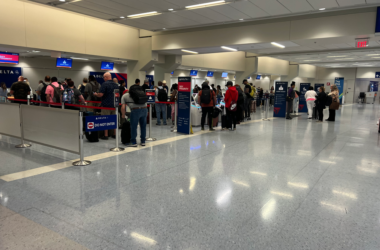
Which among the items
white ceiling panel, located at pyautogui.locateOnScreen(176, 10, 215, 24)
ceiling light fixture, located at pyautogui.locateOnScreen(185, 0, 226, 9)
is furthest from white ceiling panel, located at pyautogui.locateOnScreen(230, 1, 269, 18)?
white ceiling panel, located at pyautogui.locateOnScreen(176, 10, 215, 24)

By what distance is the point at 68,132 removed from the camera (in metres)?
4.91

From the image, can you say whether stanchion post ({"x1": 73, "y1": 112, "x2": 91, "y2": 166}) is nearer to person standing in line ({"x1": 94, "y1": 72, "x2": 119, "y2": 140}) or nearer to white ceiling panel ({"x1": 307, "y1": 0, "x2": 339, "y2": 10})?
person standing in line ({"x1": 94, "y1": 72, "x2": 119, "y2": 140})

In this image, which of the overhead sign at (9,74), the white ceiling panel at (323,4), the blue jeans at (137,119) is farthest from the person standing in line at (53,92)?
the overhead sign at (9,74)

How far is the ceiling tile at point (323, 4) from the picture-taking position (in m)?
7.03

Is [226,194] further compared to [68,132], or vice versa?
[68,132]

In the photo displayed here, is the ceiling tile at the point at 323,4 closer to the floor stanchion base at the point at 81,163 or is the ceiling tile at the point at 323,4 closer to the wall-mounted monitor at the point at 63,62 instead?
the floor stanchion base at the point at 81,163

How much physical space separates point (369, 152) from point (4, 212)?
7.12 meters

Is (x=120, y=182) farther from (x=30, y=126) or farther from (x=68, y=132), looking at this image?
(x=30, y=126)

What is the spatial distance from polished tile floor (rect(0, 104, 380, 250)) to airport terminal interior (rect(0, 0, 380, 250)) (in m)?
0.02

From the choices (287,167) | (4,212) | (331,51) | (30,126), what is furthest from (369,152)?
(331,51)

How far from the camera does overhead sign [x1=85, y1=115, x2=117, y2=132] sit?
199 inches

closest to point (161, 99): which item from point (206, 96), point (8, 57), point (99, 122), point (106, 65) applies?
point (206, 96)

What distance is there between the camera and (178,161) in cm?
518

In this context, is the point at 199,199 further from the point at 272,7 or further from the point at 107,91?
the point at 272,7
